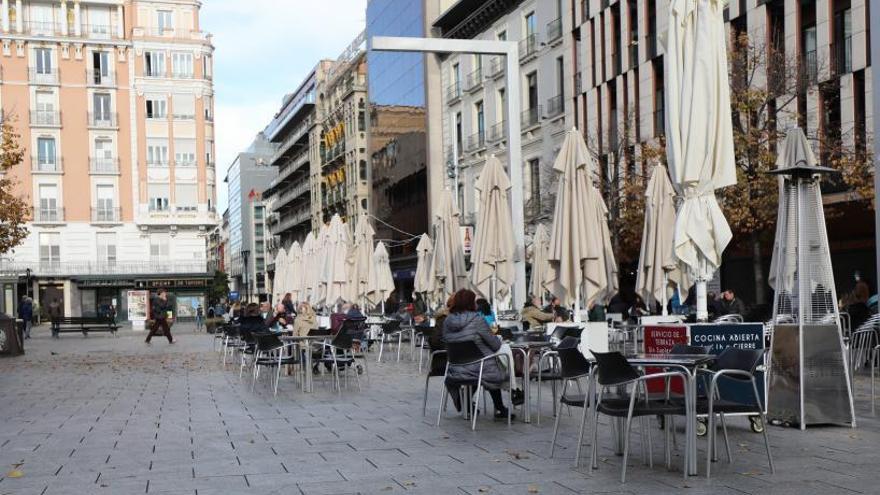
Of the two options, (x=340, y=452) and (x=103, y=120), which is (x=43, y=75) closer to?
(x=103, y=120)

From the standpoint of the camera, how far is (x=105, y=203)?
68375 millimetres

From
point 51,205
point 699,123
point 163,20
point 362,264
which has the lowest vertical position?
point 362,264

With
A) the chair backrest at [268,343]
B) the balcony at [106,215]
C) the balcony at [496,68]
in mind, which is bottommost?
the chair backrest at [268,343]

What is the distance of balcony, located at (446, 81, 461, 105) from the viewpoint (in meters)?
53.0

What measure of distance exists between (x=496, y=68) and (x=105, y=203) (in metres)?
33.8

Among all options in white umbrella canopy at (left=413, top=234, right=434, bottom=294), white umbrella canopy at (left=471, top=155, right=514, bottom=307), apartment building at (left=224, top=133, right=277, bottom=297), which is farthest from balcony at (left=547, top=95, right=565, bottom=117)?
apartment building at (left=224, top=133, right=277, bottom=297)

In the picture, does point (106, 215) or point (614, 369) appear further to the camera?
point (106, 215)

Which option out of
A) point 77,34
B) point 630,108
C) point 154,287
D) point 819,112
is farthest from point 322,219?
point 819,112

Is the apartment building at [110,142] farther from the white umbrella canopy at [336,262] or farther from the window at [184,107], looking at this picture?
the white umbrella canopy at [336,262]

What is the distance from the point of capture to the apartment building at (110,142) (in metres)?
67.1

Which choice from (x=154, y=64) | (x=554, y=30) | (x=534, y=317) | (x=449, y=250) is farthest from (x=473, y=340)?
(x=154, y=64)

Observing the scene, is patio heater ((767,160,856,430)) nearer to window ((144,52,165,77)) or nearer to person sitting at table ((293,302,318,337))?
person sitting at table ((293,302,318,337))

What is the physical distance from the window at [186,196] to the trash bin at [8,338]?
4226cm

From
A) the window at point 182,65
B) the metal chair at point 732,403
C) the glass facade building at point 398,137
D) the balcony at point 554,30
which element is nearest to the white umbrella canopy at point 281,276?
the balcony at point 554,30
